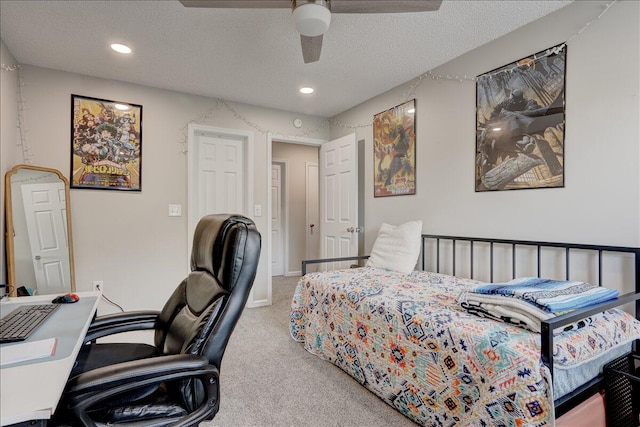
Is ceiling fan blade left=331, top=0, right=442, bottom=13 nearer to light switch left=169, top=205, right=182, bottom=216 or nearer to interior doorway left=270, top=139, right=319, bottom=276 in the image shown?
light switch left=169, top=205, right=182, bottom=216

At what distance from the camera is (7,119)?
2.40 m

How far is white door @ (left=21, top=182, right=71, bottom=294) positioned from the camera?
2568 millimetres

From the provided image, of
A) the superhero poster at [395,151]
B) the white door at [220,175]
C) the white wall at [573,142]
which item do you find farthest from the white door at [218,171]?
the white wall at [573,142]

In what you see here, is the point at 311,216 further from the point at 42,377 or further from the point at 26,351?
the point at 42,377

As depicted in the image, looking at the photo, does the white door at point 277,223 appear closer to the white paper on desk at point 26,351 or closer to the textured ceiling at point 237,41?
the textured ceiling at point 237,41

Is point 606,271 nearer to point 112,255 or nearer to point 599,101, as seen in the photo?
point 599,101

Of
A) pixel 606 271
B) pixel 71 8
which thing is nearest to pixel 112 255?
pixel 71 8

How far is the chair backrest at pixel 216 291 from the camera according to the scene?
3.65 ft

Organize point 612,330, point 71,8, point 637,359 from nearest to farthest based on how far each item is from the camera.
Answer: point 612,330 → point 637,359 → point 71,8

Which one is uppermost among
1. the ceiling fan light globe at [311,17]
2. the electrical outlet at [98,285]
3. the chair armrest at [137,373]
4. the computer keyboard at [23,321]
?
the ceiling fan light globe at [311,17]

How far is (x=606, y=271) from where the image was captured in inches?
70.2

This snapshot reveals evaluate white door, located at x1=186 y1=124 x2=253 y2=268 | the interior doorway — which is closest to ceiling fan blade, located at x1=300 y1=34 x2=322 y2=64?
white door, located at x1=186 y1=124 x2=253 y2=268

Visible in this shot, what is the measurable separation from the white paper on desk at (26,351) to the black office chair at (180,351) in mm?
133

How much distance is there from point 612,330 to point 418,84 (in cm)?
231
